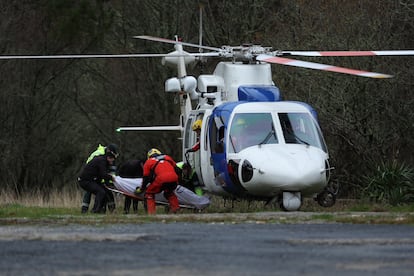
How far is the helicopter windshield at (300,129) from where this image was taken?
21.5 metres

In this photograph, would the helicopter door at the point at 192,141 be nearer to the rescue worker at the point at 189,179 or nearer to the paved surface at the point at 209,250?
the rescue worker at the point at 189,179

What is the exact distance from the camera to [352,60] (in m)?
29.4

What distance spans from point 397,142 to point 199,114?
713cm

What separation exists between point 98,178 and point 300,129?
417 centimetres

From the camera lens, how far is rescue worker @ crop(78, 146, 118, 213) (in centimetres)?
2250

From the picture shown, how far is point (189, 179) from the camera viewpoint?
2372 centimetres

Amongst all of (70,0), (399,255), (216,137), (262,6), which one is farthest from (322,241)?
(70,0)

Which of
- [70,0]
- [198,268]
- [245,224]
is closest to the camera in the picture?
[198,268]

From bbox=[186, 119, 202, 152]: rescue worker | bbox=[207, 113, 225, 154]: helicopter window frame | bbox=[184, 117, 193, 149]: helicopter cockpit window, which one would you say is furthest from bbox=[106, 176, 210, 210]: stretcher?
bbox=[184, 117, 193, 149]: helicopter cockpit window

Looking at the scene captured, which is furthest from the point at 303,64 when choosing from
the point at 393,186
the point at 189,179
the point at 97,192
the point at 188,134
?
the point at 188,134

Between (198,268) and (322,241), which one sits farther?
(322,241)

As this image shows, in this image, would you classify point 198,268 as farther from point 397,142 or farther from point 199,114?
point 397,142

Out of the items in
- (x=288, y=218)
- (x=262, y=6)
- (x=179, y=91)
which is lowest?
(x=288, y=218)

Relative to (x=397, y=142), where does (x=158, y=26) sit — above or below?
above
